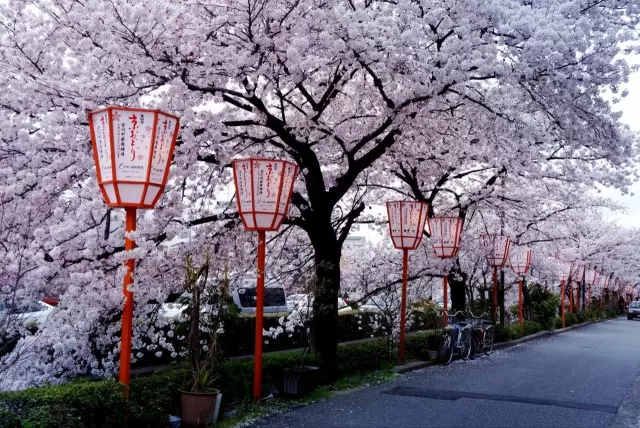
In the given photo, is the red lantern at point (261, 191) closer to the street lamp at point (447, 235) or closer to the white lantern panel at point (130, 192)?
the white lantern panel at point (130, 192)

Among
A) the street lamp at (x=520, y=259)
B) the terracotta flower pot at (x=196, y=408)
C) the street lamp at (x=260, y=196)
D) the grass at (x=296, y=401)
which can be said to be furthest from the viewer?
the street lamp at (x=520, y=259)

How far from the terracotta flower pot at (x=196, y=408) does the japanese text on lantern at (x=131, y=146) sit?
106 inches

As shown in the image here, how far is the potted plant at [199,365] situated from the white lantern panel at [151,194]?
52.8 inches

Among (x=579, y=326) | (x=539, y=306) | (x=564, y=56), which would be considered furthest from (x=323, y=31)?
(x=579, y=326)

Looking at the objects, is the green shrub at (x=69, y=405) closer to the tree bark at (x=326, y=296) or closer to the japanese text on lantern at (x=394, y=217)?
the tree bark at (x=326, y=296)

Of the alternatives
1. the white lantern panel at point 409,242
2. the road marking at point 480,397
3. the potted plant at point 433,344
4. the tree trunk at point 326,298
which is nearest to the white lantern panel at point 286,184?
the tree trunk at point 326,298

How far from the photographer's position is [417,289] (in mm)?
18188

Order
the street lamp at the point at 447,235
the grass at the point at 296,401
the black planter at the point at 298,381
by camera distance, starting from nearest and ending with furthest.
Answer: the grass at the point at 296,401 → the black planter at the point at 298,381 → the street lamp at the point at 447,235

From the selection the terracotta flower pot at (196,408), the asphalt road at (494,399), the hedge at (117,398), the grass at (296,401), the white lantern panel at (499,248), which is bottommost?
the asphalt road at (494,399)

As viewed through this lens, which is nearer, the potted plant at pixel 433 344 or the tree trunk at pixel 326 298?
the tree trunk at pixel 326 298

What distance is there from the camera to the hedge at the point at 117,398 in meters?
4.86

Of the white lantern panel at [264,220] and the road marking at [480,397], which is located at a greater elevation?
the white lantern panel at [264,220]

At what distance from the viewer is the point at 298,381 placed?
8.74m

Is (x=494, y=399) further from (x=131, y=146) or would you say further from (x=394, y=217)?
(x=131, y=146)
